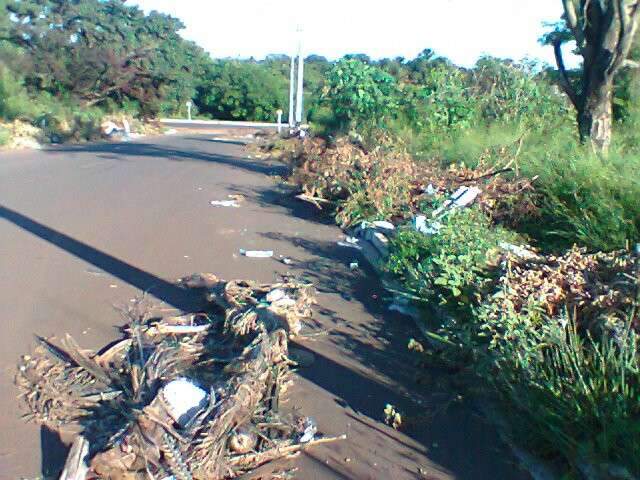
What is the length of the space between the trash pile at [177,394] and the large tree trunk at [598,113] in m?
7.57

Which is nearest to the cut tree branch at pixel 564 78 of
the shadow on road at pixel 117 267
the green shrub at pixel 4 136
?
the shadow on road at pixel 117 267

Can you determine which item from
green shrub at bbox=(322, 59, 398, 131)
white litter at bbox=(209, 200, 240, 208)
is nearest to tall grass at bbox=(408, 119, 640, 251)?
white litter at bbox=(209, 200, 240, 208)

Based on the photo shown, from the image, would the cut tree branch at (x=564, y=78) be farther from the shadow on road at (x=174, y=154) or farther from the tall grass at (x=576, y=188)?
the shadow on road at (x=174, y=154)

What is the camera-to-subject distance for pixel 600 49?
1282cm

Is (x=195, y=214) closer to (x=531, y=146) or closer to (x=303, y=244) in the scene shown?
(x=303, y=244)

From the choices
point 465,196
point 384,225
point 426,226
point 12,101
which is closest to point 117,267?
point 426,226

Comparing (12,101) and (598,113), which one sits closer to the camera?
(598,113)

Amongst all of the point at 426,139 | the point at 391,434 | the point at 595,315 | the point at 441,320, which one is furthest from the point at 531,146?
the point at 391,434

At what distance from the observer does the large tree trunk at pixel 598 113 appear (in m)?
13.0

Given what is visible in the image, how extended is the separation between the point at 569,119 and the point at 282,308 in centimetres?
1303

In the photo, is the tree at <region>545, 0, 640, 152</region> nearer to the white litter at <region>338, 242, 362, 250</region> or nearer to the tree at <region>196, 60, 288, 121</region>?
the white litter at <region>338, 242, 362, 250</region>

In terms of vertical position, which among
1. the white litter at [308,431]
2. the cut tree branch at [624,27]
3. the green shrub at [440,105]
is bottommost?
the white litter at [308,431]

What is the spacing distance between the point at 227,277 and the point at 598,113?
24.0 ft

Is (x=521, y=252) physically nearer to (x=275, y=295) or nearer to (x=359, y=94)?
(x=275, y=295)
